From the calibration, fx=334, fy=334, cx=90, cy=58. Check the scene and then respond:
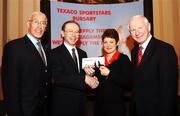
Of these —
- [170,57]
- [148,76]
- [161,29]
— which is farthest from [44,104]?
[161,29]

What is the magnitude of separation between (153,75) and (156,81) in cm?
6

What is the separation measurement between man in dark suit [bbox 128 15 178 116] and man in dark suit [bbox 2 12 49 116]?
891 millimetres

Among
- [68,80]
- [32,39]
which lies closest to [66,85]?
[68,80]

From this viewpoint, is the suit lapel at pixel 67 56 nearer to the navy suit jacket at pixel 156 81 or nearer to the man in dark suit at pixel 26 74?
the man in dark suit at pixel 26 74

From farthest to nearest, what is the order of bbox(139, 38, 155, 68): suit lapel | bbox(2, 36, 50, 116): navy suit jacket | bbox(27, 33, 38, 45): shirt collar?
bbox(27, 33, 38, 45): shirt collar
bbox(139, 38, 155, 68): suit lapel
bbox(2, 36, 50, 116): navy suit jacket

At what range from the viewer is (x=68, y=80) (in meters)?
3.26

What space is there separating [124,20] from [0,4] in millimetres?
1579

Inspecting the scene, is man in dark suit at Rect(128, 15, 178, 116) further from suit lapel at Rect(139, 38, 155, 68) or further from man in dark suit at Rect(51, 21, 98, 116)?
man in dark suit at Rect(51, 21, 98, 116)

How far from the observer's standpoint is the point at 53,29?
13.8ft

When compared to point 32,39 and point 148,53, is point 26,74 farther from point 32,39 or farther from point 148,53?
point 148,53

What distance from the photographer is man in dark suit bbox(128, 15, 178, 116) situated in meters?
2.94

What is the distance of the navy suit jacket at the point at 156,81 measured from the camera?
9.64ft

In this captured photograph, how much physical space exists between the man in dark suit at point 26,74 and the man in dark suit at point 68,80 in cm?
12

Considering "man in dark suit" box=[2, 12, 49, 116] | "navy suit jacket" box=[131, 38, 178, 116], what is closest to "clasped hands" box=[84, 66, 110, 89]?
"navy suit jacket" box=[131, 38, 178, 116]
